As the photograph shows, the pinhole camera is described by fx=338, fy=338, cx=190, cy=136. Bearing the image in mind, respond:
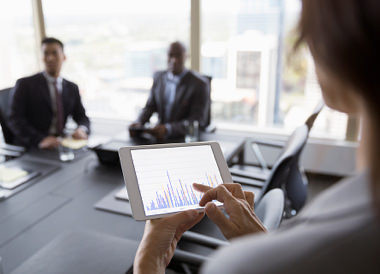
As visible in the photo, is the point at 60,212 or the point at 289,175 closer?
the point at 60,212

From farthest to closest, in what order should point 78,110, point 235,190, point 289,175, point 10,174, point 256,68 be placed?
point 256,68, point 78,110, point 289,175, point 10,174, point 235,190

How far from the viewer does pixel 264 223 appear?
1222mm

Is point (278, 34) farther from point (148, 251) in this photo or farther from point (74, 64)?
point (148, 251)

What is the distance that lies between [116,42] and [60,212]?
298cm

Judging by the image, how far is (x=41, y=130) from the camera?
2.88m

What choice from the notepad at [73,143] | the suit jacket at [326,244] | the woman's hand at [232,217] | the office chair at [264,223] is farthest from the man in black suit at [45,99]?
the suit jacket at [326,244]

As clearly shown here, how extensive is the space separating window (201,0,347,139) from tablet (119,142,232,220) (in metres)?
2.64

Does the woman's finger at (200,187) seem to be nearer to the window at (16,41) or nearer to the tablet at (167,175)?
→ the tablet at (167,175)

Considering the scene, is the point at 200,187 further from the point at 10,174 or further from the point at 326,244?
the point at 10,174

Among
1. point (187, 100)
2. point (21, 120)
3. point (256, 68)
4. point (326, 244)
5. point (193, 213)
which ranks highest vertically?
point (326, 244)

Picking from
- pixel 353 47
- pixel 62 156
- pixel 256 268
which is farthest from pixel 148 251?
pixel 62 156

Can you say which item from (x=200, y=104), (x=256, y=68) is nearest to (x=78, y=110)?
(x=200, y=104)

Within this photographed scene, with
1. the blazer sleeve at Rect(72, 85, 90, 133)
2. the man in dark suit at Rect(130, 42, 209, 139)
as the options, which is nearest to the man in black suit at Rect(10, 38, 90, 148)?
the blazer sleeve at Rect(72, 85, 90, 133)

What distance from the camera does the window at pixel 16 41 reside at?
13.9 feet
